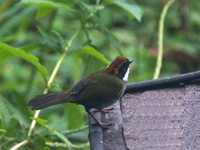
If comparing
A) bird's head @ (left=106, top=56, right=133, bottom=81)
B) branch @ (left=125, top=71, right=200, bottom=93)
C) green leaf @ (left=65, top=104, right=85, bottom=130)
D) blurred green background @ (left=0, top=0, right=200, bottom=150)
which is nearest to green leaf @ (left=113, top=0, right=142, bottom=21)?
blurred green background @ (left=0, top=0, right=200, bottom=150)

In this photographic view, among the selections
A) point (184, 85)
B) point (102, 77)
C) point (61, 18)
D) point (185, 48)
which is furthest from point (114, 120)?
point (61, 18)

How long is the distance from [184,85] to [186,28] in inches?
125

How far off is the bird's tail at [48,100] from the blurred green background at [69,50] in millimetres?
82

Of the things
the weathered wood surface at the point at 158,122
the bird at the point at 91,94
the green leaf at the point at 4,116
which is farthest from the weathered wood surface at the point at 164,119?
the green leaf at the point at 4,116

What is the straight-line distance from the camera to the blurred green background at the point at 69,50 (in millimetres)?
3691

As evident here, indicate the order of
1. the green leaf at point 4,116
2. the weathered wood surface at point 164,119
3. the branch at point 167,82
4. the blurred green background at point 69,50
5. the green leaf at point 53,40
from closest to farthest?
the weathered wood surface at point 164,119
the branch at point 167,82
the green leaf at point 4,116
the blurred green background at point 69,50
the green leaf at point 53,40

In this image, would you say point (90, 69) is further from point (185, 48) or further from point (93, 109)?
point (185, 48)

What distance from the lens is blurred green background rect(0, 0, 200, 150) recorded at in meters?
3.69

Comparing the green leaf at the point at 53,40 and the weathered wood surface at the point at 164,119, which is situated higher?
the green leaf at the point at 53,40

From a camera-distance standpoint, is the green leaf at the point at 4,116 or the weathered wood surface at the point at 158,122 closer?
the weathered wood surface at the point at 158,122

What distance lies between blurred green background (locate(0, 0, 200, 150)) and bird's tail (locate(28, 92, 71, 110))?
0.08m

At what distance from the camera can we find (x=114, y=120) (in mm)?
3137

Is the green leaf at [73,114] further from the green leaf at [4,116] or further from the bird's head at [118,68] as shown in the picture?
the green leaf at [4,116]

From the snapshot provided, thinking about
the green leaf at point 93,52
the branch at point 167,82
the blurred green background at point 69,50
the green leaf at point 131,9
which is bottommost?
the blurred green background at point 69,50
